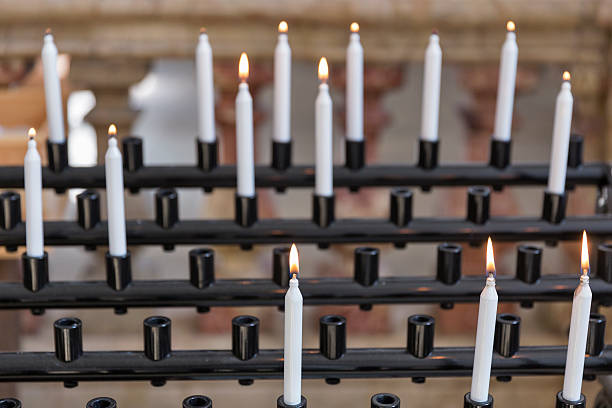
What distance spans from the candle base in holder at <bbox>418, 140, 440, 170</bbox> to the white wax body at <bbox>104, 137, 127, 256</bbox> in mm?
377

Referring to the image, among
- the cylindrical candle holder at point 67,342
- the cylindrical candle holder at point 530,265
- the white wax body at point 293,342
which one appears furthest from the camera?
the cylindrical candle holder at point 530,265

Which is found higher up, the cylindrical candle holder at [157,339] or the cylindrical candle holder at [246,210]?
the cylindrical candle holder at [246,210]

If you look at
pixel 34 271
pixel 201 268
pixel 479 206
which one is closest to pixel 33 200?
pixel 34 271

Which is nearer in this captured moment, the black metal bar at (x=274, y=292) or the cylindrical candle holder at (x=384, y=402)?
the cylindrical candle holder at (x=384, y=402)

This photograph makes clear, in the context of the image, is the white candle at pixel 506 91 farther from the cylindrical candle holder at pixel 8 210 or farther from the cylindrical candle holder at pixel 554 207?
the cylindrical candle holder at pixel 8 210

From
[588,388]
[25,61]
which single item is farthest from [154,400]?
[588,388]

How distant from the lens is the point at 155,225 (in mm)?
1083

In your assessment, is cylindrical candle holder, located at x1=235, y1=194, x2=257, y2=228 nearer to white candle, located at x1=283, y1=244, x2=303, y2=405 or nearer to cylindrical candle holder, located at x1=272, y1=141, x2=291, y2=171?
cylindrical candle holder, located at x1=272, y1=141, x2=291, y2=171

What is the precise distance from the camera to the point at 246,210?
1.08 m

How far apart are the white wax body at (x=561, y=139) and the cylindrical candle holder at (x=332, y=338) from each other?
12.5 inches

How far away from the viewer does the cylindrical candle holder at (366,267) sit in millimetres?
1040

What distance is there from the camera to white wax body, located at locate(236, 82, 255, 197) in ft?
3.43

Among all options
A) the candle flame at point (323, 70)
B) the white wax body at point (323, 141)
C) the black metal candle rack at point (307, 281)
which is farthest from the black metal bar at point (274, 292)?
the candle flame at point (323, 70)

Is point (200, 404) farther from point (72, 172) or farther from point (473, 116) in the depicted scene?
point (473, 116)
